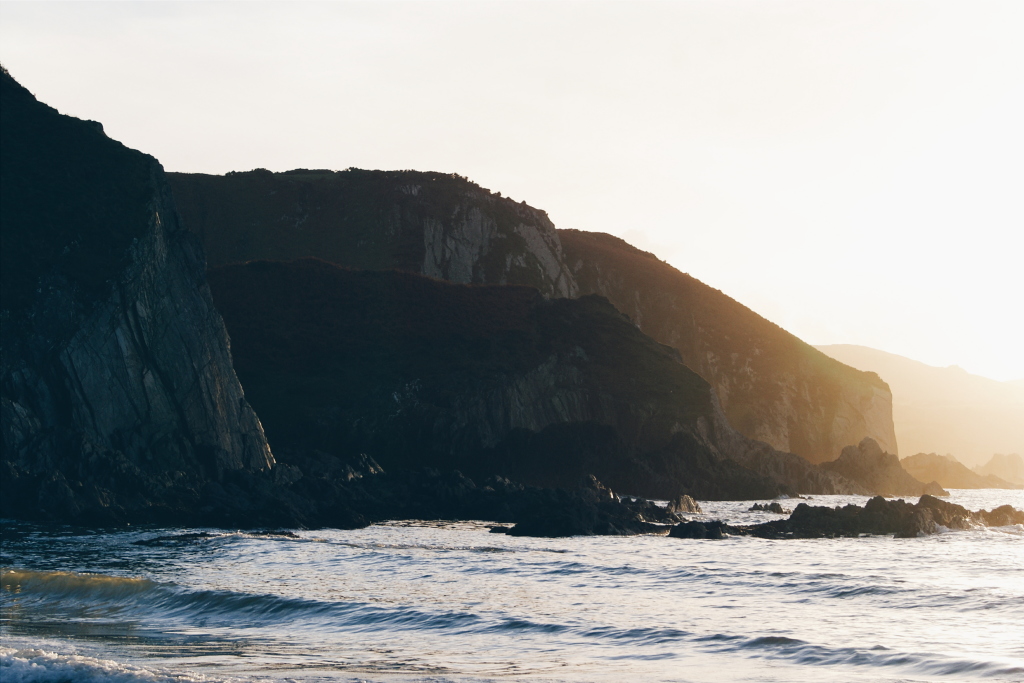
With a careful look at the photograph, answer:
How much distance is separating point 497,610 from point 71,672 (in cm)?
828

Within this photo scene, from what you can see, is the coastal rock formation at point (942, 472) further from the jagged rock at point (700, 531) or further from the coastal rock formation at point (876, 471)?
the jagged rock at point (700, 531)

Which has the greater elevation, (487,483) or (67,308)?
(67,308)

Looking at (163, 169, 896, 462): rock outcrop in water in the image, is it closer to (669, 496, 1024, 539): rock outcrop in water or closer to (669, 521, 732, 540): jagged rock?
(669, 496, 1024, 539): rock outcrop in water

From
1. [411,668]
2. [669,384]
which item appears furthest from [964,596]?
[669,384]

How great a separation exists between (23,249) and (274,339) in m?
23.0

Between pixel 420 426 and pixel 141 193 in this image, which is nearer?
pixel 141 193

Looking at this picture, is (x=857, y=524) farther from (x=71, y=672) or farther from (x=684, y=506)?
(x=71, y=672)

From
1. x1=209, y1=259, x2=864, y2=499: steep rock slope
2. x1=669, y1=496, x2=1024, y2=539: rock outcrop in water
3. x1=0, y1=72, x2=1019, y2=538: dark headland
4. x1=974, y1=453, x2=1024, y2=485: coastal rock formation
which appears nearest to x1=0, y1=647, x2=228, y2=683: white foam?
x1=0, y1=72, x2=1019, y2=538: dark headland

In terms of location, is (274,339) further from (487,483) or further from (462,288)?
(487,483)

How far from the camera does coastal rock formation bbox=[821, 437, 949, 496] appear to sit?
69.6 meters

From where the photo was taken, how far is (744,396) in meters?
86.1

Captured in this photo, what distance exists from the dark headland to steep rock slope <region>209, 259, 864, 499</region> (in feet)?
0.67

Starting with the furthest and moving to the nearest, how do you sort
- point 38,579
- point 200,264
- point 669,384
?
point 669,384 < point 200,264 < point 38,579

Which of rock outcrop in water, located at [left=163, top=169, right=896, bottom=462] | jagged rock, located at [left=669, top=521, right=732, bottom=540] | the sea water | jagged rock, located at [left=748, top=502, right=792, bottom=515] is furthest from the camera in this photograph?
rock outcrop in water, located at [left=163, top=169, right=896, bottom=462]
